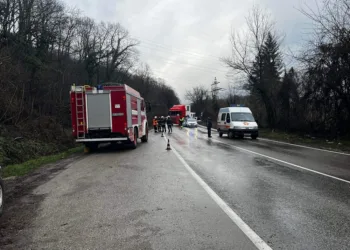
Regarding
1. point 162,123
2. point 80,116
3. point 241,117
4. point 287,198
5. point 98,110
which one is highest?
point 98,110

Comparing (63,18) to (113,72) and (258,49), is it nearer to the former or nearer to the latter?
(258,49)

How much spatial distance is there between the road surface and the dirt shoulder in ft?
0.43

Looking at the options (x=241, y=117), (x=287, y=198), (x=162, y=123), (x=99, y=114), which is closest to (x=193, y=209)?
(x=287, y=198)

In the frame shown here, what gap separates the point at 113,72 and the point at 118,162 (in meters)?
46.7

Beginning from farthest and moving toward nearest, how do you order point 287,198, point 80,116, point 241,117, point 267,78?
point 267,78 → point 241,117 → point 80,116 → point 287,198

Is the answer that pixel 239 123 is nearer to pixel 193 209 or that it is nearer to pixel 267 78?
pixel 267 78

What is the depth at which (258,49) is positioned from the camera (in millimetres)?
32469

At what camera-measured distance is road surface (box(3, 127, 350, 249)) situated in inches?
160

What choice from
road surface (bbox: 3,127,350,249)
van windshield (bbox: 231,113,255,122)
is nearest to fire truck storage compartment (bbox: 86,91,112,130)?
road surface (bbox: 3,127,350,249)

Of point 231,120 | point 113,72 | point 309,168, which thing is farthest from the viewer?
point 113,72

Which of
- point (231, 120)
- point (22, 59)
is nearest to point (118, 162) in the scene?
point (231, 120)

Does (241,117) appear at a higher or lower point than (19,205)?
higher

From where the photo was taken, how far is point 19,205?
594 centimetres

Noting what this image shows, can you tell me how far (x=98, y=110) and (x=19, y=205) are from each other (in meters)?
8.71
